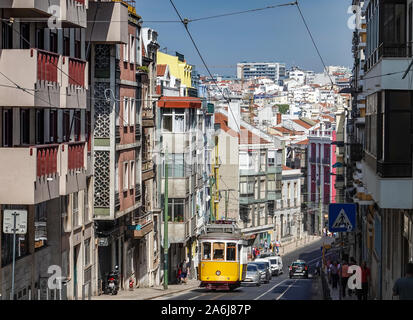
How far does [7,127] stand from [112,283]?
14441 mm

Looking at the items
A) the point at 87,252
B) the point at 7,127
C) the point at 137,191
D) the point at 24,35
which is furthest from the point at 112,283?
the point at 24,35

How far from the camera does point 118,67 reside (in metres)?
37.2

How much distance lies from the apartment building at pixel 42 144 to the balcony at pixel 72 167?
0.03 meters

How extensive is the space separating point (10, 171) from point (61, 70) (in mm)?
4092

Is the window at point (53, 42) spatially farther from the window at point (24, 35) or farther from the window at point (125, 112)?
the window at point (125, 112)

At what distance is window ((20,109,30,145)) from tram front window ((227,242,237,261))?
1648cm

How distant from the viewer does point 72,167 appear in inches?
1067

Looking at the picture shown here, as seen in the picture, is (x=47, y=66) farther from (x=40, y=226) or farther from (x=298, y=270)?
(x=298, y=270)

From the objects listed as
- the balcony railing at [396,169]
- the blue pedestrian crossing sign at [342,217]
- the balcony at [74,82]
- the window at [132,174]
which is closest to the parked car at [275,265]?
the window at [132,174]

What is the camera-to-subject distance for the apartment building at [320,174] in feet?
382

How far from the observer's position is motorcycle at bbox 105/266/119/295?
1458 inches
